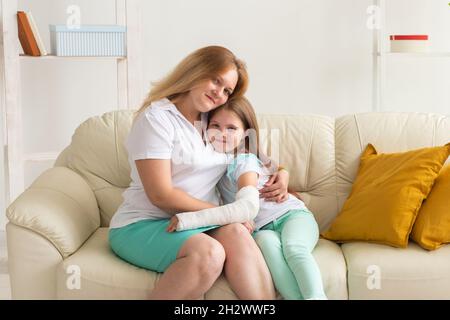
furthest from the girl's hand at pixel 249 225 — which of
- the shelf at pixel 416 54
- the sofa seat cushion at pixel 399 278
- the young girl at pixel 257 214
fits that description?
the shelf at pixel 416 54

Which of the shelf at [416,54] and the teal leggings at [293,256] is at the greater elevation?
the shelf at [416,54]

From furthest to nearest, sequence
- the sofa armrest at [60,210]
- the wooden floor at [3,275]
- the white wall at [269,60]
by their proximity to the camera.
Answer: the white wall at [269,60] → the wooden floor at [3,275] → the sofa armrest at [60,210]

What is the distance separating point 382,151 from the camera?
2963 millimetres

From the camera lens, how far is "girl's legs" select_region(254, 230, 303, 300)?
236 centimetres

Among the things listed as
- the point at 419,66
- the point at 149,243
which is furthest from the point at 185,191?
the point at 419,66

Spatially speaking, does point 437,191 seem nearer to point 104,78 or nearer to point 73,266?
point 73,266

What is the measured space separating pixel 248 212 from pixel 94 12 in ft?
6.76

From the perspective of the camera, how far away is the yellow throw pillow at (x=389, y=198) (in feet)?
8.71

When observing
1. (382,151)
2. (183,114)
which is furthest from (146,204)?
(382,151)

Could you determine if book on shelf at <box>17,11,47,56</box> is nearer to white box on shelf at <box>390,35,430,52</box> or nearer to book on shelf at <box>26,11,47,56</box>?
book on shelf at <box>26,11,47,56</box>

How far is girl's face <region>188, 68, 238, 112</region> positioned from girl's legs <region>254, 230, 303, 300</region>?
0.47 metres

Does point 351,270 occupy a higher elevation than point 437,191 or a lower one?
lower

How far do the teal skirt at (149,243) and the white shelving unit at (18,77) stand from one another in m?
1.30

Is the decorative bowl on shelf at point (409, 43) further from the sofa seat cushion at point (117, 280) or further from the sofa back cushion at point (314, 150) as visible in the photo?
the sofa seat cushion at point (117, 280)
